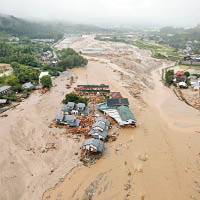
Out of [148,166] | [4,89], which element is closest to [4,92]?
[4,89]

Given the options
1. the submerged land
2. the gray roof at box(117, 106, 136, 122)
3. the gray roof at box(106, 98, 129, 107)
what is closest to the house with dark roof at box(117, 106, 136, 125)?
the gray roof at box(117, 106, 136, 122)

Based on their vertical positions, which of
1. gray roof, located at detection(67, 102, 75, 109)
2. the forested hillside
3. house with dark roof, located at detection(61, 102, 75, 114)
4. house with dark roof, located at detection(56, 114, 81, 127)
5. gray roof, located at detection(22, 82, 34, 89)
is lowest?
house with dark roof, located at detection(56, 114, 81, 127)

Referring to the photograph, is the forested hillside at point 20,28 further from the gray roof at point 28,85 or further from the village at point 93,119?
the village at point 93,119

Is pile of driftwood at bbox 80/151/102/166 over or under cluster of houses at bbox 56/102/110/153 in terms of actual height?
under

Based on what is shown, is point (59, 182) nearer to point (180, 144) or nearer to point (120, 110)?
point (120, 110)

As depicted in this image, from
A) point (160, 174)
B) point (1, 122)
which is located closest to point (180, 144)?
point (160, 174)

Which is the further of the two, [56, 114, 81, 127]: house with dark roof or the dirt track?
[56, 114, 81, 127]: house with dark roof

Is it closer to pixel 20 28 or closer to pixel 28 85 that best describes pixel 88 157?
pixel 28 85

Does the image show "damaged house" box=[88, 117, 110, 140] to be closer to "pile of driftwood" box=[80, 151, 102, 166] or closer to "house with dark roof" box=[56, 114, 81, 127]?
"pile of driftwood" box=[80, 151, 102, 166]
